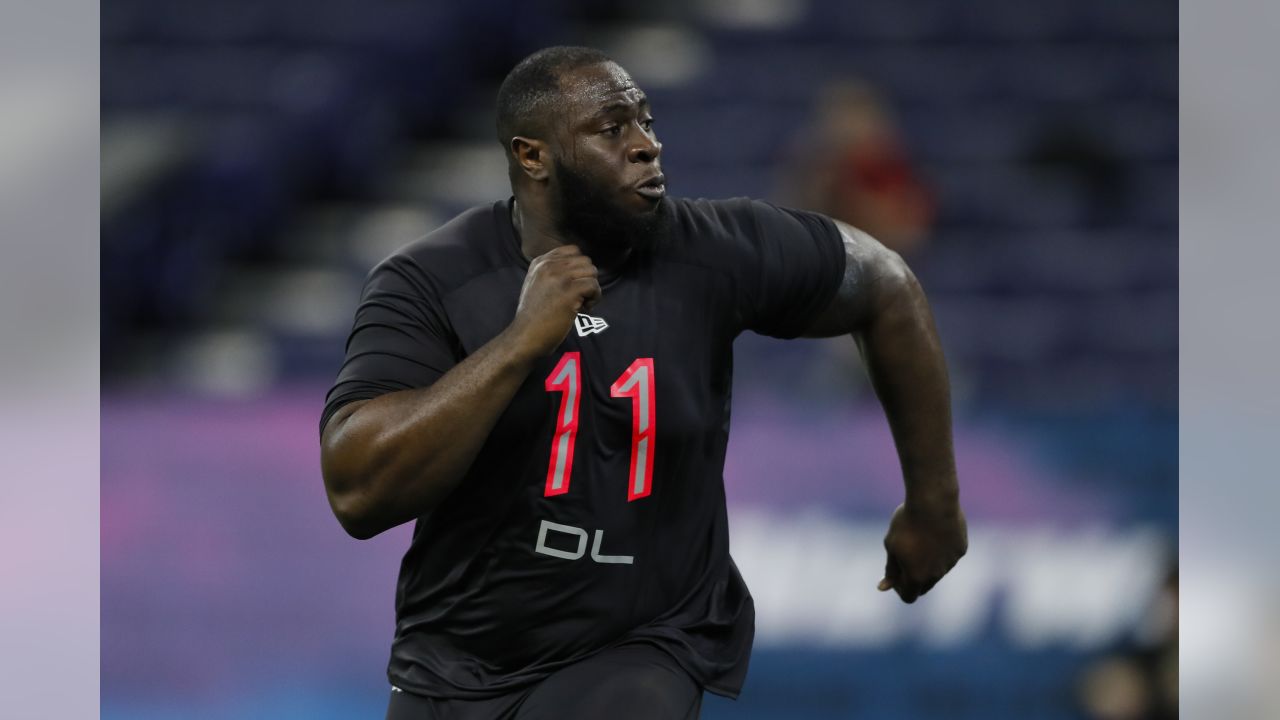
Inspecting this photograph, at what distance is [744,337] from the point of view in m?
4.45

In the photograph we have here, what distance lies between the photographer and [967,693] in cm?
438

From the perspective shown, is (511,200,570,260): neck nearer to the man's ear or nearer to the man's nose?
the man's ear

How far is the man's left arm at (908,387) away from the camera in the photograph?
2.54 m

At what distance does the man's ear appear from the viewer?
92.7 inches

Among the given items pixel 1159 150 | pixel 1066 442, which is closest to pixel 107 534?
pixel 1066 442

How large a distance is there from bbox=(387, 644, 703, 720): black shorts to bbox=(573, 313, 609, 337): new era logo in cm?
47

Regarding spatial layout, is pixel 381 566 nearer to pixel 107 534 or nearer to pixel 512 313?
pixel 107 534

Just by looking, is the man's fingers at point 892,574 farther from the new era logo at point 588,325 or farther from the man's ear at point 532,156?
the man's ear at point 532,156

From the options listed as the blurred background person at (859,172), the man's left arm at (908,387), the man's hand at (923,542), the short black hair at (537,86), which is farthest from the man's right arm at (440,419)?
the blurred background person at (859,172)

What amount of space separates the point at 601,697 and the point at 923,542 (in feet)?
2.33

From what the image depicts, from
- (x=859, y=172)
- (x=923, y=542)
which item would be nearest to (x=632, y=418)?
(x=923, y=542)

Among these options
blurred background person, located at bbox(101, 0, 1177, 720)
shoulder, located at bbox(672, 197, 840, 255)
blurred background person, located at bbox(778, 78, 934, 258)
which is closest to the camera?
shoulder, located at bbox(672, 197, 840, 255)

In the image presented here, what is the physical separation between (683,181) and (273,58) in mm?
1279

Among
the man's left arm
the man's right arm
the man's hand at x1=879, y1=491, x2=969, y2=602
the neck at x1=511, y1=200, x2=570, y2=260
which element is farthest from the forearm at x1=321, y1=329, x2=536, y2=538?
the man's hand at x1=879, y1=491, x2=969, y2=602
